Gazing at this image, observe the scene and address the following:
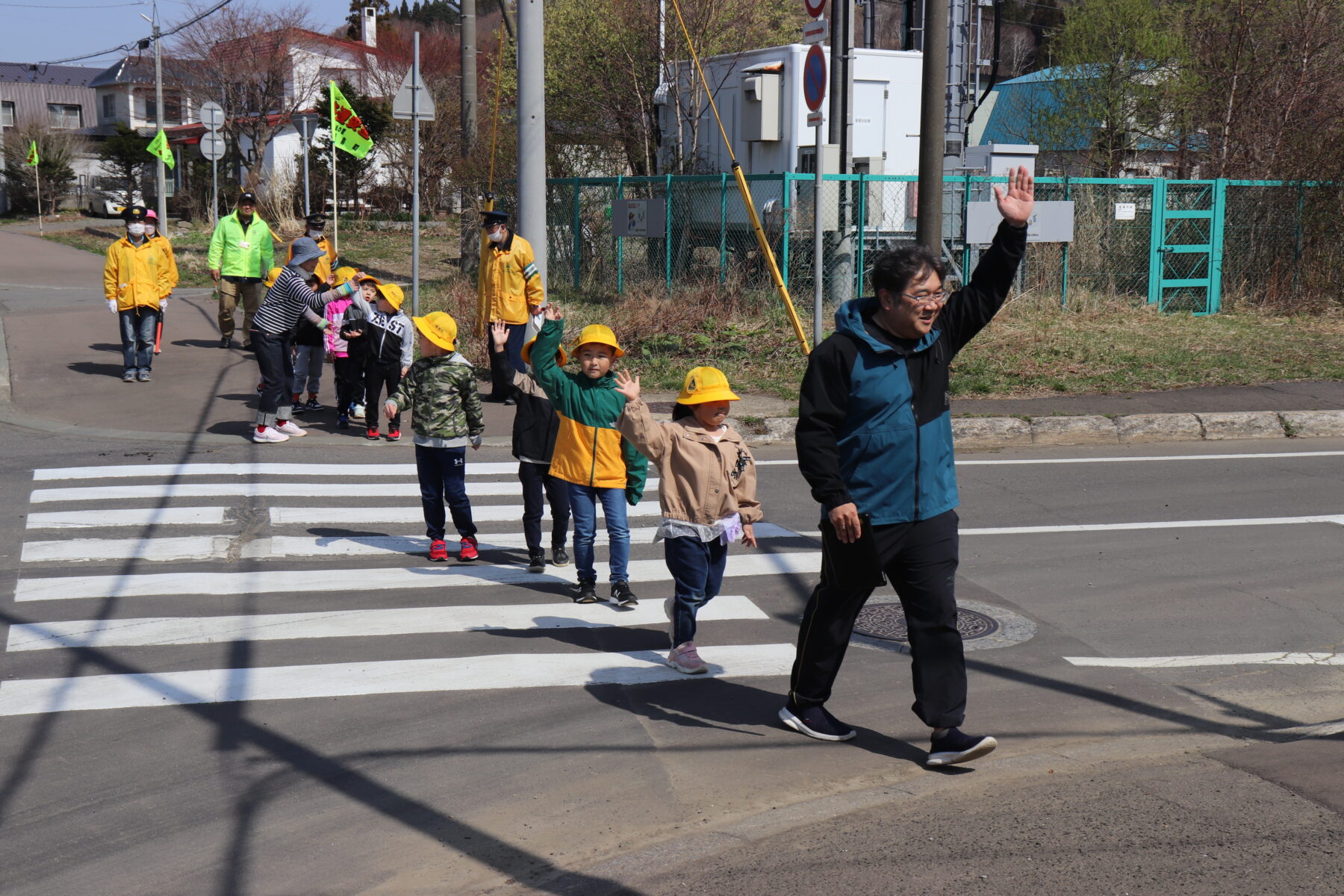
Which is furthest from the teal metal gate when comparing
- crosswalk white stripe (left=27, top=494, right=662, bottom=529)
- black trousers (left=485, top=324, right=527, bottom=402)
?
crosswalk white stripe (left=27, top=494, right=662, bottom=529)

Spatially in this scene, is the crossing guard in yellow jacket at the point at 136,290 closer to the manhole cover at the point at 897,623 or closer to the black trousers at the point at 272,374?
the black trousers at the point at 272,374

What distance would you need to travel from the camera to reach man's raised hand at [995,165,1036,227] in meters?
4.59

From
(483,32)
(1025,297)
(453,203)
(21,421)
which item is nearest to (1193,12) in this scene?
(1025,297)

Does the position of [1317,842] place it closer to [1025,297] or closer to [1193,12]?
[1025,297]

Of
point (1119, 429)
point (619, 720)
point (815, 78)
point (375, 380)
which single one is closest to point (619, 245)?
point (815, 78)

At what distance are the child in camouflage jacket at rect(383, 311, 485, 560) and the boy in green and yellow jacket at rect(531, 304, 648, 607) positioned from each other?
107cm

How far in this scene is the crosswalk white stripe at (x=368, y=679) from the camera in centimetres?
553

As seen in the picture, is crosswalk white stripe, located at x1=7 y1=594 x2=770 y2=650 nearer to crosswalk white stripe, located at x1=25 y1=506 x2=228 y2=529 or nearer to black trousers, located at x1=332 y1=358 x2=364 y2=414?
crosswalk white stripe, located at x1=25 y1=506 x2=228 y2=529

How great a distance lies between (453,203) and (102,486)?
90.1ft

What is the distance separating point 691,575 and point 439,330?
9.83ft

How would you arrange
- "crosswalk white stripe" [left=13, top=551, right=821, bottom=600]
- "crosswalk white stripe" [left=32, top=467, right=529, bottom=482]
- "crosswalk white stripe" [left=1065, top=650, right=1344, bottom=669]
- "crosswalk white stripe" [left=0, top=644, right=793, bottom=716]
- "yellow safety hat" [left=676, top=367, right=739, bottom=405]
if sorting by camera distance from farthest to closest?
"crosswalk white stripe" [left=32, top=467, right=529, bottom=482] → "crosswalk white stripe" [left=13, top=551, right=821, bottom=600] → "crosswalk white stripe" [left=1065, top=650, right=1344, bottom=669] → "yellow safety hat" [left=676, top=367, right=739, bottom=405] → "crosswalk white stripe" [left=0, top=644, right=793, bottom=716]

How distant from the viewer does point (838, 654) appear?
4957 millimetres

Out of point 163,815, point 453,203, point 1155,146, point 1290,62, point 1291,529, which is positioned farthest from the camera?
point 453,203

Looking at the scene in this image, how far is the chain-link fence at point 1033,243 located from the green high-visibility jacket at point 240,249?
548 centimetres
